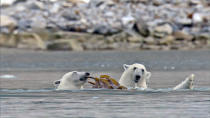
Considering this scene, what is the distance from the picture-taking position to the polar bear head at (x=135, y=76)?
16.2 meters

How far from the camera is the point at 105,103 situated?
13.5 m

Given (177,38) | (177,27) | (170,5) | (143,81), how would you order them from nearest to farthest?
(143,81) < (177,38) < (177,27) < (170,5)

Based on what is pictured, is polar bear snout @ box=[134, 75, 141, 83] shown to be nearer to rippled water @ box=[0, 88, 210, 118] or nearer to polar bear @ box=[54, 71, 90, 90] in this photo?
rippled water @ box=[0, 88, 210, 118]

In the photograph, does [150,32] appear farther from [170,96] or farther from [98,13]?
[170,96]

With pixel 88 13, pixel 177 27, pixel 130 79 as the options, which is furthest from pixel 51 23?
pixel 130 79

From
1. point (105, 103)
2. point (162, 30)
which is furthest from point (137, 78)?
point (162, 30)

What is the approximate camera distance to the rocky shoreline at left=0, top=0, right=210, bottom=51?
71438 mm

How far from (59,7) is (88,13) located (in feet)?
18.4

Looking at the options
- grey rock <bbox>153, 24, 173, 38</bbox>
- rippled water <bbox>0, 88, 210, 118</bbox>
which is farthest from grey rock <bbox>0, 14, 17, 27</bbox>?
rippled water <bbox>0, 88, 210, 118</bbox>

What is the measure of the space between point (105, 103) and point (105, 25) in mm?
66791

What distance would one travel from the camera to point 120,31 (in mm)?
75562

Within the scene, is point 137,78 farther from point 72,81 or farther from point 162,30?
point 162,30

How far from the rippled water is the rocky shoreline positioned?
53.8m

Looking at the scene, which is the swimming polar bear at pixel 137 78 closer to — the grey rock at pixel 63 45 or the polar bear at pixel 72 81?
the polar bear at pixel 72 81
